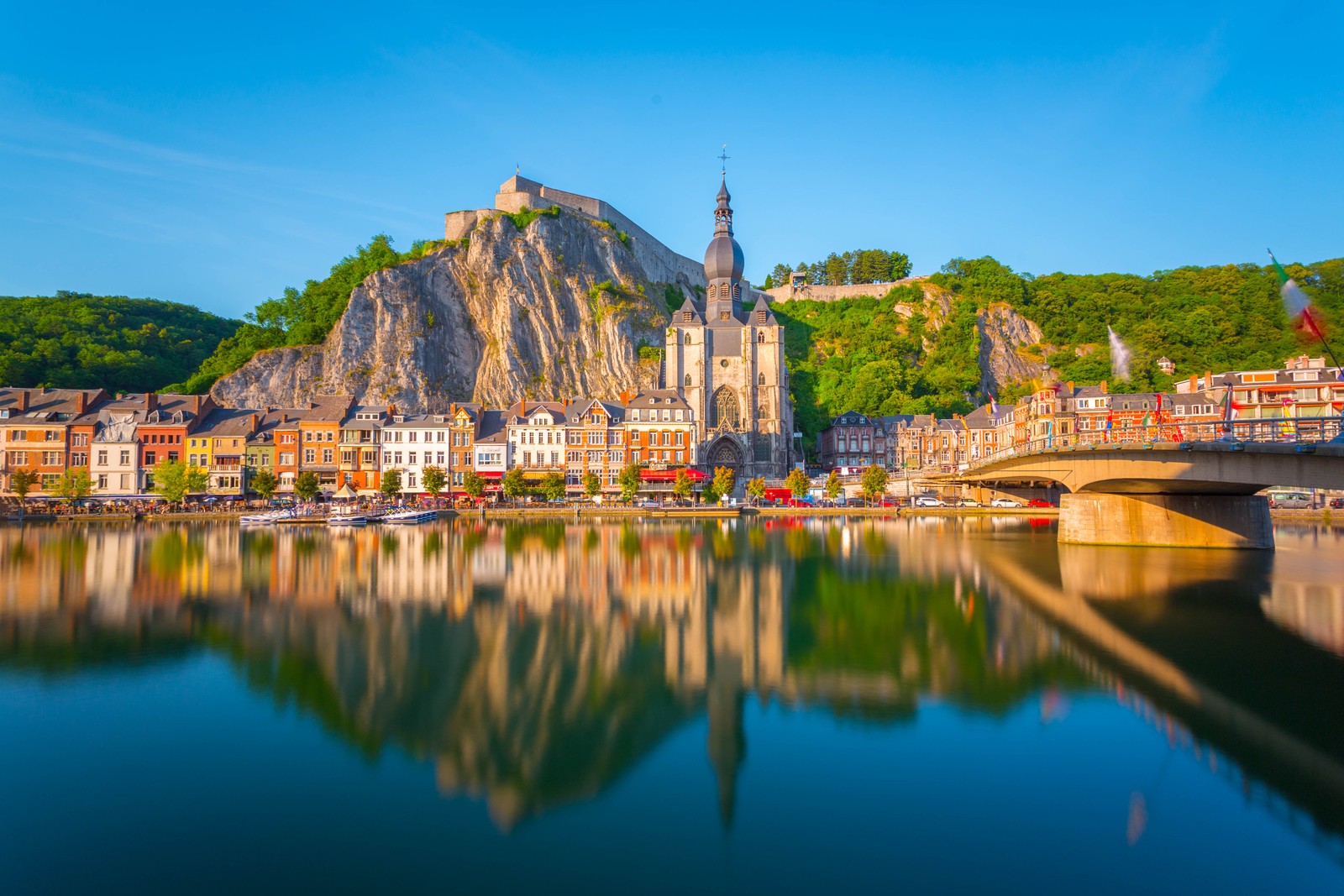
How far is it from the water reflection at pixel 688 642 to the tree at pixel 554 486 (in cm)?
3082

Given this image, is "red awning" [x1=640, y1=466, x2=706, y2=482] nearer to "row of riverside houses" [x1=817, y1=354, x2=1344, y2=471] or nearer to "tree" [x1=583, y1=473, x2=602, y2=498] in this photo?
"tree" [x1=583, y1=473, x2=602, y2=498]

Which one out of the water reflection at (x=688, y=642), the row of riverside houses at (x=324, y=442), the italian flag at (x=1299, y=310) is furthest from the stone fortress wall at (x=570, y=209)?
the italian flag at (x=1299, y=310)

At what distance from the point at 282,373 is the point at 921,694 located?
269ft

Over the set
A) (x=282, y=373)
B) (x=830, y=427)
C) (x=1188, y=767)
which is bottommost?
(x=1188, y=767)

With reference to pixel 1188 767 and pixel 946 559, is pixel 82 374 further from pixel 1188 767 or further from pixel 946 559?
pixel 1188 767

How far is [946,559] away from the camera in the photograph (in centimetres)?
3450

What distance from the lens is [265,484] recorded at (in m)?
64.9

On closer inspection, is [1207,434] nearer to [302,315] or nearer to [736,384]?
[736,384]

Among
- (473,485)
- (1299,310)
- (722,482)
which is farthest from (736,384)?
(1299,310)

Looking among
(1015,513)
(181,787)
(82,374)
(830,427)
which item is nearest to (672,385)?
(830,427)

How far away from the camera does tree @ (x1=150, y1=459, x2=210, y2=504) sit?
62.7m

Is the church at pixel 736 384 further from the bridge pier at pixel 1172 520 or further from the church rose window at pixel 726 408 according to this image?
the bridge pier at pixel 1172 520

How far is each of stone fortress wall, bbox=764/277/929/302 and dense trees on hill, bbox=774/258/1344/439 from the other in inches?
90.3

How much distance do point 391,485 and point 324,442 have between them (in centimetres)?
854
